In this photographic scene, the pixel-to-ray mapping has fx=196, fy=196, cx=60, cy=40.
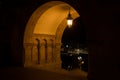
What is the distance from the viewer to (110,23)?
631 centimetres

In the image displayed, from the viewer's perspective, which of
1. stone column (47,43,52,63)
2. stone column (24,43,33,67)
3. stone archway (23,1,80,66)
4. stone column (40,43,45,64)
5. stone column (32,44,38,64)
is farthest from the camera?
stone column (47,43,52,63)

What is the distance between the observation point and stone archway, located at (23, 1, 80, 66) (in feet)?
32.4

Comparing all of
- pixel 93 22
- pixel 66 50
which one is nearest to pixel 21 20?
pixel 93 22

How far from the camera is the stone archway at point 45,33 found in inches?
389

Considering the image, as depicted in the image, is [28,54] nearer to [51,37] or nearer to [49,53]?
[49,53]

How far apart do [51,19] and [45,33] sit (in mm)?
975

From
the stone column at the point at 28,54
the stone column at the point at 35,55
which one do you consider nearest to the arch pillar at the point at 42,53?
the stone column at the point at 35,55

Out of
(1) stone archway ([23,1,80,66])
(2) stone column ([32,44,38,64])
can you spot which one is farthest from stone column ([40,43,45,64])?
(2) stone column ([32,44,38,64])

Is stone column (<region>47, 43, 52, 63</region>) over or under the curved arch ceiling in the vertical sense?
under

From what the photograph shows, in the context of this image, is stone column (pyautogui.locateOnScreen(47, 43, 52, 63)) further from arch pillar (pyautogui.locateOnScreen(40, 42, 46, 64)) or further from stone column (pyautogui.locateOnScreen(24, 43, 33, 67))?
stone column (pyautogui.locateOnScreen(24, 43, 33, 67))

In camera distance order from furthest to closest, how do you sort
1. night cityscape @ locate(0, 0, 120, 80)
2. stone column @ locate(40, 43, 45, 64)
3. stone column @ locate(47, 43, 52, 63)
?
stone column @ locate(47, 43, 52, 63)
stone column @ locate(40, 43, 45, 64)
night cityscape @ locate(0, 0, 120, 80)

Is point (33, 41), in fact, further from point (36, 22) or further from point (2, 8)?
point (2, 8)

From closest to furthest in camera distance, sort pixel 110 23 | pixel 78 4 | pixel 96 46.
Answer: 1. pixel 110 23
2. pixel 96 46
3. pixel 78 4

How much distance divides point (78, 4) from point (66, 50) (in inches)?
597
